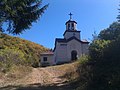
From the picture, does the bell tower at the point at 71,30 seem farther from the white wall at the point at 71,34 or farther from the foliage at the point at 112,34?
the foliage at the point at 112,34

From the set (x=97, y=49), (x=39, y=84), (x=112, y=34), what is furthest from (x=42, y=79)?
(x=97, y=49)

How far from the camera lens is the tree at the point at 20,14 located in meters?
19.0

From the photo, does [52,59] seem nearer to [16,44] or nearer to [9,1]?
[16,44]

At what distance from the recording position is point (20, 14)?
19984 mm

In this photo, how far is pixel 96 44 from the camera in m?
18.0

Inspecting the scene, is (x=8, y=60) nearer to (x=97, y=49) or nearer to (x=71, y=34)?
(x=97, y=49)

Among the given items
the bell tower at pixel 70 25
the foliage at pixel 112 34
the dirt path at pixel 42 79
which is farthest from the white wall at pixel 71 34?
the dirt path at pixel 42 79

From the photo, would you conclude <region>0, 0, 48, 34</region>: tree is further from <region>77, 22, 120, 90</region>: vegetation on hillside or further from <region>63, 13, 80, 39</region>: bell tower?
<region>63, 13, 80, 39</region>: bell tower

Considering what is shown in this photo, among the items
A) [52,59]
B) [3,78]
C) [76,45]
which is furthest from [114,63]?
[52,59]

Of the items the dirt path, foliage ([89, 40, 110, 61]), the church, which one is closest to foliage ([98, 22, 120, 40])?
foliage ([89, 40, 110, 61])

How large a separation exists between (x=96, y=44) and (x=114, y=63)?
8.80 feet

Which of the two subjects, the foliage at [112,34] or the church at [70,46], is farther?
the church at [70,46]

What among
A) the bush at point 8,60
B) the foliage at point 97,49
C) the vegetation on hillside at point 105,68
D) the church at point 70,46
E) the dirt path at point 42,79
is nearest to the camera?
the vegetation on hillside at point 105,68

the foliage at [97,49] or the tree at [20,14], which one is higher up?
the tree at [20,14]
